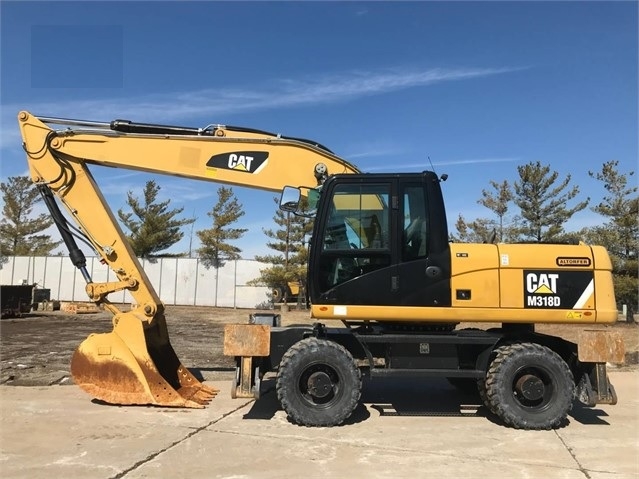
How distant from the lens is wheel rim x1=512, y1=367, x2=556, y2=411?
6777mm

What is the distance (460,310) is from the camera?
6883 mm

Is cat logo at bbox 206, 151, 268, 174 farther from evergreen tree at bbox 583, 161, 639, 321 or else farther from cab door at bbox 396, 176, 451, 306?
evergreen tree at bbox 583, 161, 639, 321

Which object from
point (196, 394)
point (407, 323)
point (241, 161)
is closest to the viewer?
point (407, 323)

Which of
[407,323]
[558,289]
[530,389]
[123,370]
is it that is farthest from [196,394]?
[558,289]

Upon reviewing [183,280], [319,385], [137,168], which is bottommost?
[319,385]

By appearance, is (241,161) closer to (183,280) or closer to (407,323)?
(407,323)

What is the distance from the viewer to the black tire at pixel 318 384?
6.67 m

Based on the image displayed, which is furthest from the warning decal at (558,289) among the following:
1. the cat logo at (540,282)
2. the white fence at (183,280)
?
the white fence at (183,280)

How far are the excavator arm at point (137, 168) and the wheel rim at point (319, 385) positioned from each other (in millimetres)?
1755

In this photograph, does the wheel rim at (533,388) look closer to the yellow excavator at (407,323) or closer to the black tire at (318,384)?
the yellow excavator at (407,323)

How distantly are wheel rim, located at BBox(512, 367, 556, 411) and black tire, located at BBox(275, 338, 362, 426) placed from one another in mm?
1999

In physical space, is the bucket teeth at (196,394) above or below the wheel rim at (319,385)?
below

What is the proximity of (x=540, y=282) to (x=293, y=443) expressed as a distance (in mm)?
3638

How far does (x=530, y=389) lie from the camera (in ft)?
22.3
